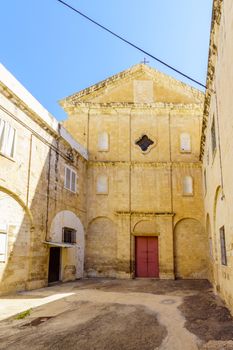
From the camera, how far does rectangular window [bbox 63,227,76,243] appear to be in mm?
15573

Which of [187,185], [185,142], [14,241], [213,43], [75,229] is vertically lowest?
[14,241]

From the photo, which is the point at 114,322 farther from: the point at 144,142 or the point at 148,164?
the point at 144,142

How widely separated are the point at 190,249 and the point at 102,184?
6.63 m

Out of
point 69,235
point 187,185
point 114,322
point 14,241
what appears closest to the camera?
point 114,322

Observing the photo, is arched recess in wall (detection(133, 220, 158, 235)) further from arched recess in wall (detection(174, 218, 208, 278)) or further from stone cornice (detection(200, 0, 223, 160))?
stone cornice (detection(200, 0, 223, 160))

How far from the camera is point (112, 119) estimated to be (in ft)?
66.8

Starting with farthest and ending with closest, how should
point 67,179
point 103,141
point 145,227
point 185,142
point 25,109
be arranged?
point 103,141
point 185,142
point 145,227
point 67,179
point 25,109

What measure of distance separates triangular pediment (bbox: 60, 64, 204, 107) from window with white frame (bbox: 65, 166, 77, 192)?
5996mm

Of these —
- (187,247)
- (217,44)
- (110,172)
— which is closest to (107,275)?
(187,247)

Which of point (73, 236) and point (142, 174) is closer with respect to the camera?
point (73, 236)

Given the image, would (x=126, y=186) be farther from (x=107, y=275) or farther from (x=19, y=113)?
(x=19, y=113)

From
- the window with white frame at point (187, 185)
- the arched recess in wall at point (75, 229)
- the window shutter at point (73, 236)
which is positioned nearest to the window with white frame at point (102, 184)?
the arched recess in wall at point (75, 229)

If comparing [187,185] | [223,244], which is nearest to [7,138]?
[223,244]

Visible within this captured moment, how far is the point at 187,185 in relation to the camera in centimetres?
1891
